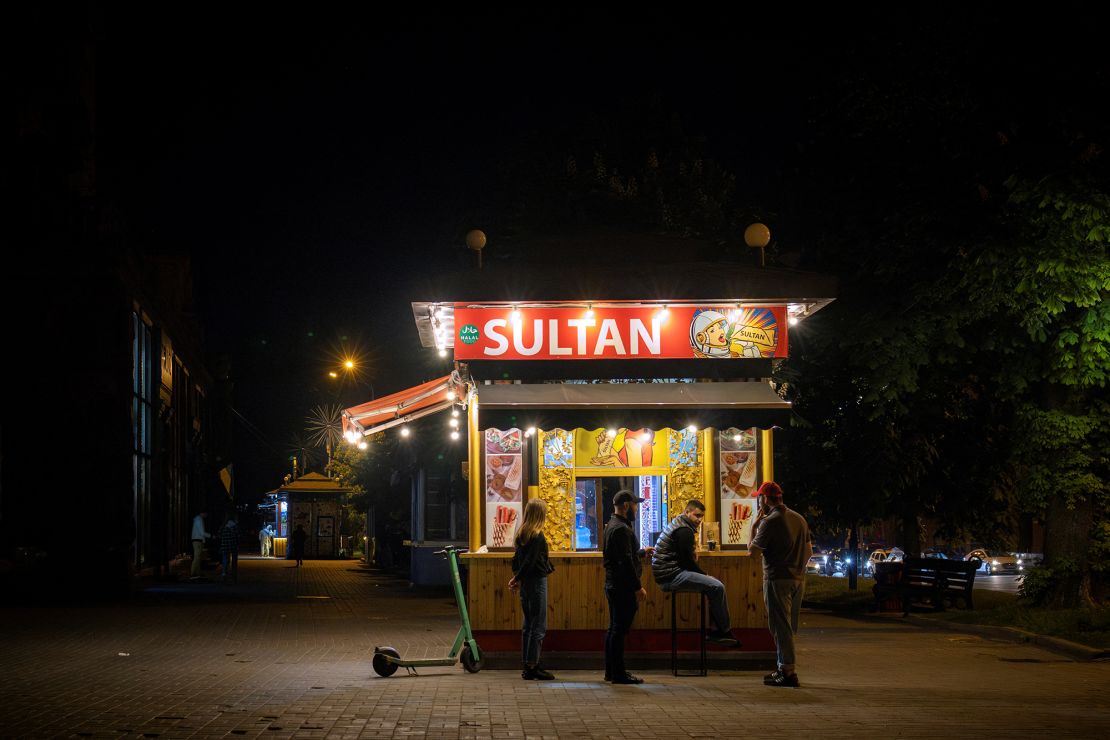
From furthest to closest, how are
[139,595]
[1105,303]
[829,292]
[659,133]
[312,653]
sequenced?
[659,133], [139,595], [1105,303], [312,653], [829,292]

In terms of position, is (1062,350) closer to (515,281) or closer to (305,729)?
(515,281)

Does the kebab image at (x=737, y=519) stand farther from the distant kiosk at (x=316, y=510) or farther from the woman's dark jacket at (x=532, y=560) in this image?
the distant kiosk at (x=316, y=510)

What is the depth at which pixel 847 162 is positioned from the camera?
24.5 metres

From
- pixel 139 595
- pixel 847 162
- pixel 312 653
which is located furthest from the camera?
pixel 139 595

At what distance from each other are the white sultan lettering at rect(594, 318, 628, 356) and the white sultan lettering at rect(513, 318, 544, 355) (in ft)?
2.14

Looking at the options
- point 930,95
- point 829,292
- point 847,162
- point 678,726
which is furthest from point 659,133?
point 678,726

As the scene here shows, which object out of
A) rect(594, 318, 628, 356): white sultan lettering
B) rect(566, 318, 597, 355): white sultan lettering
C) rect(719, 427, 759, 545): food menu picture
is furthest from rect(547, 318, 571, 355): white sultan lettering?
rect(719, 427, 759, 545): food menu picture

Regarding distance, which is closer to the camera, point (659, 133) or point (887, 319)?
point (887, 319)

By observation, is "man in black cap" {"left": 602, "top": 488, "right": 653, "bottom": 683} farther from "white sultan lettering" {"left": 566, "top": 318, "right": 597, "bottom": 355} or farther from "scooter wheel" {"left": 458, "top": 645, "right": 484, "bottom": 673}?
"white sultan lettering" {"left": 566, "top": 318, "right": 597, "bottom": 355}

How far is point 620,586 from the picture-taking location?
1252cm

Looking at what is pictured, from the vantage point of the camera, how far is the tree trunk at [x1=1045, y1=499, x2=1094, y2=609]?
2081 cm

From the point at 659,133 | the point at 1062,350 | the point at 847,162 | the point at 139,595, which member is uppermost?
the point at 659,133

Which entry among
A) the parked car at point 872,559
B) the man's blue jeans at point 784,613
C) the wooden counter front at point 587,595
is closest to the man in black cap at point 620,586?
the wooden counter front at point 587,595

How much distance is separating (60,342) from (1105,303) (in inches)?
801
